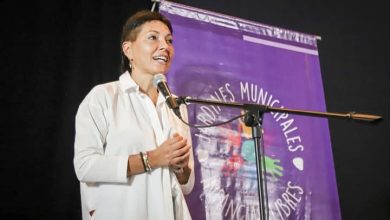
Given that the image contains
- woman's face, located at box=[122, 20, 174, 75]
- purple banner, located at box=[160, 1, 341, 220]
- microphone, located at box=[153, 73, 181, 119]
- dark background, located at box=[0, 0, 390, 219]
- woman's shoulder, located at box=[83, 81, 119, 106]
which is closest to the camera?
microphone, located at box=[153, 73, 181, 119]

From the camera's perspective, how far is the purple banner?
2.35 metres

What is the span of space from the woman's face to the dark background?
0.62 metres

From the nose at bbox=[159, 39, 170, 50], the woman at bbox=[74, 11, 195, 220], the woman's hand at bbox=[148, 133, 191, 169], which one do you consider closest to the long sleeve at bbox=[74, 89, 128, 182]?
the woman at bbox=[74, 11, 195, 220]

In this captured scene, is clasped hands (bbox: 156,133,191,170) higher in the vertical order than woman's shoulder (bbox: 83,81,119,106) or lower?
lower

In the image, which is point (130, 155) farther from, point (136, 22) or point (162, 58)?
point (136, 22)

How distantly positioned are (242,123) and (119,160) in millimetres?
1167

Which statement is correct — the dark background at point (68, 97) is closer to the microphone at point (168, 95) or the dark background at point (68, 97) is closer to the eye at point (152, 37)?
the eye at point (152, 37)

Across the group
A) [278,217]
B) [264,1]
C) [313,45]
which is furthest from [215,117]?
[264,1]

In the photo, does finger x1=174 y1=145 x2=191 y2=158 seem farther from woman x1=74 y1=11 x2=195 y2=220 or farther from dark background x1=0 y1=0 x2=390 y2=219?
dark background x1=0 y1=0 x2=390 y2=219

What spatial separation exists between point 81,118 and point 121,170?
0.27 meters

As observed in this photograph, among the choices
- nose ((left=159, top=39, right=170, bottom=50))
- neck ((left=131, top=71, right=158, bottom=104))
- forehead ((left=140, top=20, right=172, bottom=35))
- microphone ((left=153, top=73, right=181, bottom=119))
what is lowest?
microphone ((left=153, top=73, right=181, bottom=119))

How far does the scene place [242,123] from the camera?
2525mm

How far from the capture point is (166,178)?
1572mm

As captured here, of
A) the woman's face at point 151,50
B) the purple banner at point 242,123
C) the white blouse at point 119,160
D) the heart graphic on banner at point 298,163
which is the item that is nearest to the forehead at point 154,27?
the woman's face at point 151,50
